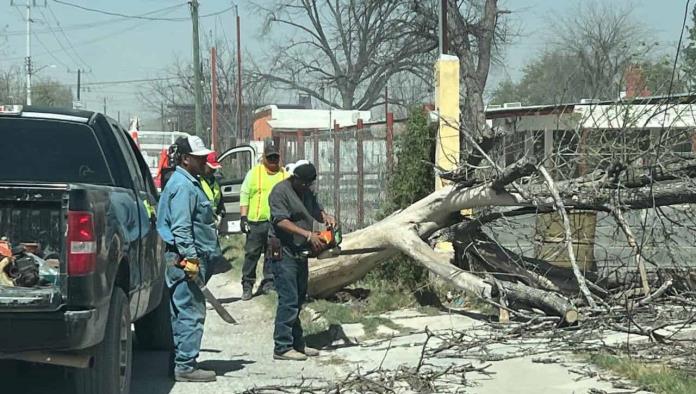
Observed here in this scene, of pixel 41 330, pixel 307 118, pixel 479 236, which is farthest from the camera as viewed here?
pixel 307 118

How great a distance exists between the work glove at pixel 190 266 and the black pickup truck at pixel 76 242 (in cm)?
26

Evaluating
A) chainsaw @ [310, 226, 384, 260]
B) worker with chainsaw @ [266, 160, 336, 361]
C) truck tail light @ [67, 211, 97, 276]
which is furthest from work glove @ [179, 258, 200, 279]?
truck tail light @ [67, 211, 97, 276]

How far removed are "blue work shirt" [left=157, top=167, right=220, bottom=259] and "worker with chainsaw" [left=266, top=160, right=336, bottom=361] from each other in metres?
0.78

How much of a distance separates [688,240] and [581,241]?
3.23 feet

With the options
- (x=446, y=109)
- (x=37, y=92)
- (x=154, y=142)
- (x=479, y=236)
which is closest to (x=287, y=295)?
(x=479, y=236)

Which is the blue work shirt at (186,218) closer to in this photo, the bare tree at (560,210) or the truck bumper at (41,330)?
the truck bumper at (41,330)

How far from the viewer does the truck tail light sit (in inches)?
186

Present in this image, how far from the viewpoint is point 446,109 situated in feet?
33.0

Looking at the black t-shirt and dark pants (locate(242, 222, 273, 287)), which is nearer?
the black t-shirt

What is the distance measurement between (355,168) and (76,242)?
8.29 metres

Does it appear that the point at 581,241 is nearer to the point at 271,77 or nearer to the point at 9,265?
the point at 9,265

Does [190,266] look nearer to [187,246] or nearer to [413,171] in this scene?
[187,246]

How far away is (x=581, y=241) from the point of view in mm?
8812

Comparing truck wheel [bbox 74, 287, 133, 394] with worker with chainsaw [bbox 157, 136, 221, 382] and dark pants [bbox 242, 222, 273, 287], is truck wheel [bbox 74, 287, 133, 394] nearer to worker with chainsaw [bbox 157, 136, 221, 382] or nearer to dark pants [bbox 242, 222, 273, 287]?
worker with chainsaw [bbox 157, 136, 221, 382]
